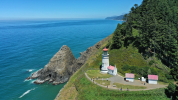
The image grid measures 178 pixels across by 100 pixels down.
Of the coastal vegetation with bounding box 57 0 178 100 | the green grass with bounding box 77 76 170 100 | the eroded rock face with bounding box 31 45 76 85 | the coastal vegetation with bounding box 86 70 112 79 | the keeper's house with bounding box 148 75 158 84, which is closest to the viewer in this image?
the green grass with bounding box 77 76 170 100

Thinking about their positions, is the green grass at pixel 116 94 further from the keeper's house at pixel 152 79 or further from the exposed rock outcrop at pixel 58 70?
the exposed rock outcrop at pixel 58 70

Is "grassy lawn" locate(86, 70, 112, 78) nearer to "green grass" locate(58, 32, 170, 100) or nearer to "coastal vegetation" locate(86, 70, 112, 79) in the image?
"coastal vegetation" locate(86, 70, 112, 79)

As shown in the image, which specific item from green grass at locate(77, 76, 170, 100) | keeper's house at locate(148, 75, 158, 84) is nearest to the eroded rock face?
green grass at locate(77, 76, 170, 100)

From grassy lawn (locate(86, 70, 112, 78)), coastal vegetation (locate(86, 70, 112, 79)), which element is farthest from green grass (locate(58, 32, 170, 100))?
coastal vegetation (locate(86, 70, 112, 79))

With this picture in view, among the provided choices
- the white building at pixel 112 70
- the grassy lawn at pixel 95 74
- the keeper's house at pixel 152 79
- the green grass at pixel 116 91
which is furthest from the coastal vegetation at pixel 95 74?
the keeper's house at pixel 152 79

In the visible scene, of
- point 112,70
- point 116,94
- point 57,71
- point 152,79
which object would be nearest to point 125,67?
point 112,70

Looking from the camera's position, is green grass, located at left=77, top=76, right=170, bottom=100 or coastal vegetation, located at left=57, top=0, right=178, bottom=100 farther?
coastal vegetation, located at left=57, top=0, right=178, bottom=100

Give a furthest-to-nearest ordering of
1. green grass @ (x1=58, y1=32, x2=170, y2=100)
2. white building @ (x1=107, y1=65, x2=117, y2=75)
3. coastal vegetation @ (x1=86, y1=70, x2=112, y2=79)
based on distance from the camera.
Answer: white building @ (x1=107, y1=65, x2=117, y2=75)
coastal vegetation @ (x1=86, y1=70, x2=112, y2=79)
green grass @ (x1=58, y1=32, x2=170, y2=100)

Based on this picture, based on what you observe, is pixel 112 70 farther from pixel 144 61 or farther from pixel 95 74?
pixel 144 61

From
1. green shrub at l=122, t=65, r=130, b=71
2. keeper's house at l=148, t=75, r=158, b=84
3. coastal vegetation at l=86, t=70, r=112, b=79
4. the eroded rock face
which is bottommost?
the eroded rock face

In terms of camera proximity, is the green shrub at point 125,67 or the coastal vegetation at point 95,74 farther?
the green shrub at point 125,67

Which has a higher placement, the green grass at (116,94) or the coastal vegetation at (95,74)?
the coastal vegetation at (95,74)

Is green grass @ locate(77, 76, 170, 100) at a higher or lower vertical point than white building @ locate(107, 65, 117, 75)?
lower
